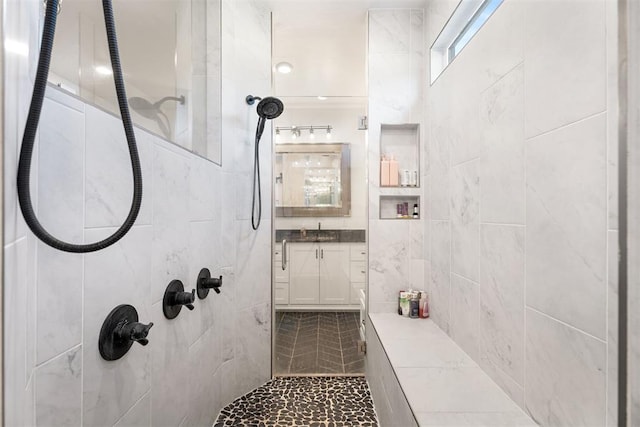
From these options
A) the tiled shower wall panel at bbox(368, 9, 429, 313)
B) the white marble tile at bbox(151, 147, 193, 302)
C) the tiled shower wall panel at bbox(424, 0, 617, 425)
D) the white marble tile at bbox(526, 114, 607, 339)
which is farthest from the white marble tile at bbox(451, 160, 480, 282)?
the white marble tile at bbox(151, 147, 193, 302)

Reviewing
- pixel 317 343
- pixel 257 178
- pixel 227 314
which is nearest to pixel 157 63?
pixel 257 178

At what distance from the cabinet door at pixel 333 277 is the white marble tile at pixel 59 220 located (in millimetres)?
2539

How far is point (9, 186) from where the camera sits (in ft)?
1.30

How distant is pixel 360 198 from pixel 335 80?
1.26 metres

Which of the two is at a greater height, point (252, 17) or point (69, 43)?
point (252, 17)

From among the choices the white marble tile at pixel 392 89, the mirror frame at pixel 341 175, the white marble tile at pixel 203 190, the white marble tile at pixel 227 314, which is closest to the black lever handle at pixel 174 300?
the white marble tile at pixel 203 190

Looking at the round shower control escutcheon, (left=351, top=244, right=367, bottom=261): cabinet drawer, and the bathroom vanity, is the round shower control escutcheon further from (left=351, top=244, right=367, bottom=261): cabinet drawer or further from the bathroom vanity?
(left=351, top=244, right=367, bottom=261): cabinet drawer

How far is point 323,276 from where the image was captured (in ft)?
10.3

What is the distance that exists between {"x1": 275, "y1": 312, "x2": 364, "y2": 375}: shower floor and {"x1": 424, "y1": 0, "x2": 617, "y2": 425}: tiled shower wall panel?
1.15m

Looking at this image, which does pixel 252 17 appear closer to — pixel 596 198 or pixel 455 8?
pixel 455 8

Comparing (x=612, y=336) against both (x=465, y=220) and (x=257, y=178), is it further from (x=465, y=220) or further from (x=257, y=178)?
(x=257, y=178)

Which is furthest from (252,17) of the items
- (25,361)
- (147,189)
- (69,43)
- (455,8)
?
(25,361)

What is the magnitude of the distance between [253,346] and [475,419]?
1.42m

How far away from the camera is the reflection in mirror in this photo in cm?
91
